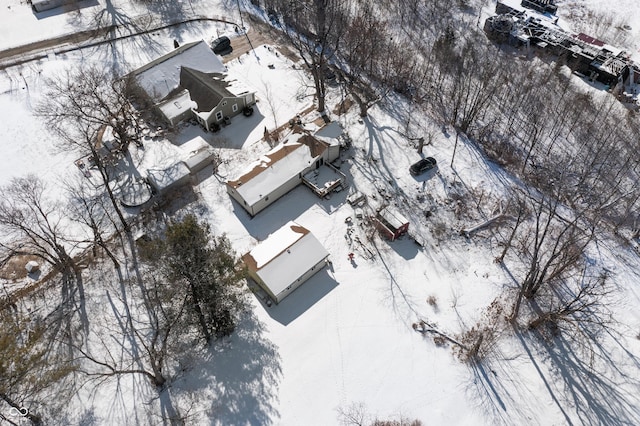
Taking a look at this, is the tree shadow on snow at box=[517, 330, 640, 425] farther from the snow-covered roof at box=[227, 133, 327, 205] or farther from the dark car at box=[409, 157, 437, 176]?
the snow-covered roof at box=[227, 133, 327, 205]

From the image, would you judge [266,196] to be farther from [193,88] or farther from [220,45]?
[220,45]

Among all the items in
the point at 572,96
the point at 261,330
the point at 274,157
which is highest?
the point at 572,96

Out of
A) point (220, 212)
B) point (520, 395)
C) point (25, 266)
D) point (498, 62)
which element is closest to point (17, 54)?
point (25, 266)

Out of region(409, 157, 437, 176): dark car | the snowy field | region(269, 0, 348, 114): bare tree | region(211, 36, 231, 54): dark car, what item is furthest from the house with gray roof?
region(409, 157, 437, 176): dark car

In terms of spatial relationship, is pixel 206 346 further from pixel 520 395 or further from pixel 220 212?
pixel 520 395

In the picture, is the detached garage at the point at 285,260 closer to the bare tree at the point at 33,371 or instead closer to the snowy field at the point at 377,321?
the snowy field at the point at 377,321
